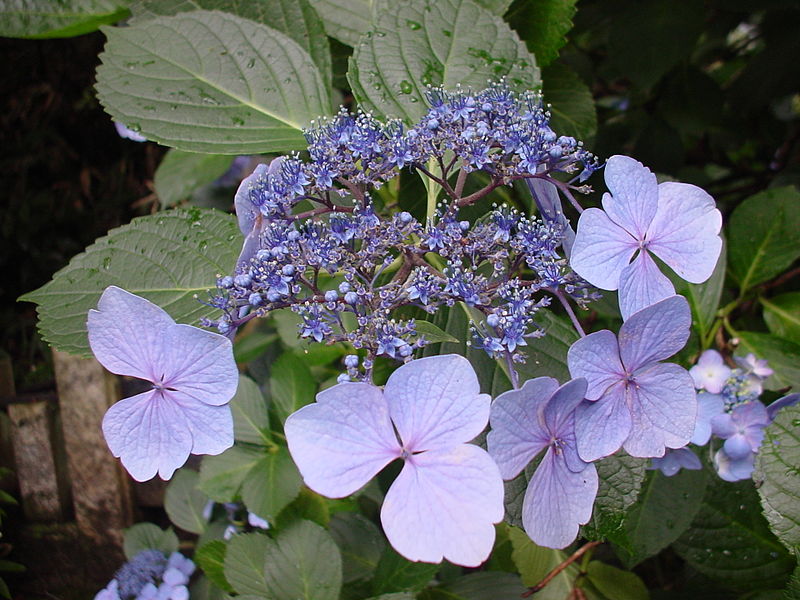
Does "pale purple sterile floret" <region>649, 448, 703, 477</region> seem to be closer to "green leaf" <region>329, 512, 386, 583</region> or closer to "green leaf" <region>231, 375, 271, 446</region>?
"green leaf" <region>329, 512, 386, 583</region>

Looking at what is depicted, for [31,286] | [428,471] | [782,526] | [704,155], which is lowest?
[31,286]

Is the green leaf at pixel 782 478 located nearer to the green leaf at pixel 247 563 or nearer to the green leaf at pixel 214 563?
the green leaf at pixel 247 563

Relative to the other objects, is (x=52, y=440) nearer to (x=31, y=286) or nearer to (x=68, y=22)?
(x=31, y=286)

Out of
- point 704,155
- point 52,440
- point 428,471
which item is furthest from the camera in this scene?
point 704,155

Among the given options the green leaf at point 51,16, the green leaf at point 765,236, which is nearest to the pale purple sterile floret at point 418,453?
the green leaf at point 51,16

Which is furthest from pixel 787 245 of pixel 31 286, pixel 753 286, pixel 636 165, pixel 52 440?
pixel 31 286

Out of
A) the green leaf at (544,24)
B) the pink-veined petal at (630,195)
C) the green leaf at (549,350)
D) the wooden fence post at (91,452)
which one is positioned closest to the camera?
the pink-veined petal at (630,195)

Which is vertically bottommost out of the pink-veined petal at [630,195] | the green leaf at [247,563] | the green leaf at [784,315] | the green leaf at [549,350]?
the green leaf at [247,563]
